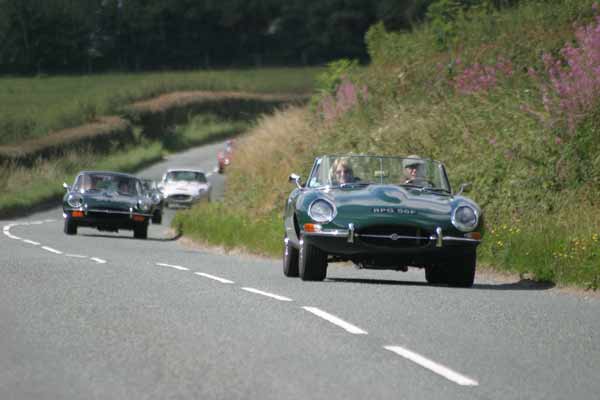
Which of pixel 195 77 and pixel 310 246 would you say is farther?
pixel 195 77

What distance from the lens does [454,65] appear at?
102 ft

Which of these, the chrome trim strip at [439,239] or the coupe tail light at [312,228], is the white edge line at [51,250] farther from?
the chrome trim strip at [439,239]

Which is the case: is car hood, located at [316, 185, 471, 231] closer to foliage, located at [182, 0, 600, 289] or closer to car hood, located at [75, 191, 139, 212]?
foliage, located at [182, 0, 600, 289]

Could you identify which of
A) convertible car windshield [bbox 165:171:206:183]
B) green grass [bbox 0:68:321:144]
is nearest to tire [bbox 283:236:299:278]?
convertible car windshield [bbox 165:171:206:183]

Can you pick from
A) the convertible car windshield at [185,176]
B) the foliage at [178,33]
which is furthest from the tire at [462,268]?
the foliage at [178,33]

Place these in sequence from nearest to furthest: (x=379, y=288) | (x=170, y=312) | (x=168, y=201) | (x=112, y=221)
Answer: (x=170, y=312), (x=379, y=288), (x=112, y=221), (x=168, y=201)

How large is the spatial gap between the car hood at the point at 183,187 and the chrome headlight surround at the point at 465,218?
3501 centimetres

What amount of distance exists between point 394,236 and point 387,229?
0.12 meters

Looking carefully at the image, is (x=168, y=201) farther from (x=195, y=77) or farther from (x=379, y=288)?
(x=195, y=77)

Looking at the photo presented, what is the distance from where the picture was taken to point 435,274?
16562 mm

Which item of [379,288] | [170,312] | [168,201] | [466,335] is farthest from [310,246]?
[168,201]

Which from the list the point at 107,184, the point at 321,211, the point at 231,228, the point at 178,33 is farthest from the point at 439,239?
the point at 178,33

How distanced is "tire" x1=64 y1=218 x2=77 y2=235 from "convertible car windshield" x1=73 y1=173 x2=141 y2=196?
712 mm

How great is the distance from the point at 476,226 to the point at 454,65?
51.9 feet
